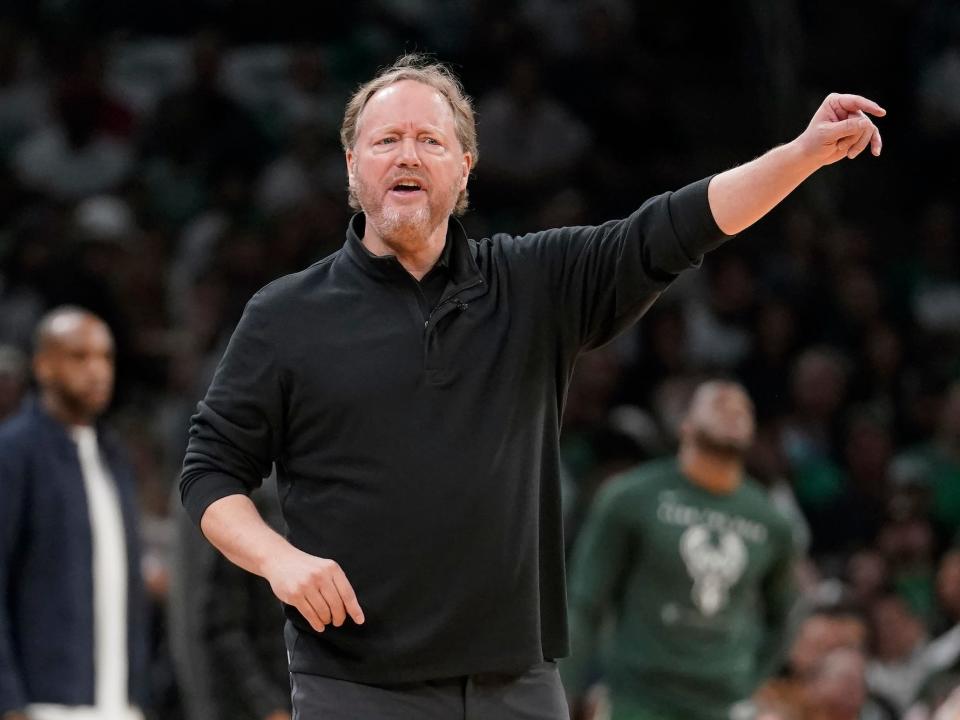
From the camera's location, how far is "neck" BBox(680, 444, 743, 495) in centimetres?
688

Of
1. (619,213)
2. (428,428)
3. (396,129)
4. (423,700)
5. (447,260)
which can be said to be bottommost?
(423,700)

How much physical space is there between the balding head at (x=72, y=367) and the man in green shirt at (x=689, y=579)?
1.96 metres

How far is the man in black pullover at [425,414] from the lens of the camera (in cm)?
334

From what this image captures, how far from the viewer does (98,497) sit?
579 cm

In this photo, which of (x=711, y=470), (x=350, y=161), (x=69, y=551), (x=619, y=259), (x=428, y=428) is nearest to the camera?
(x=428, y=428)

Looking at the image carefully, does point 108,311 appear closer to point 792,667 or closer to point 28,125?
point 28,125

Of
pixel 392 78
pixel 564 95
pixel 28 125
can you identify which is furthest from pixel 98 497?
pixel 564 95

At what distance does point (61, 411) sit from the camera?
5.80 m

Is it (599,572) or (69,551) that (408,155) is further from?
(599,572)

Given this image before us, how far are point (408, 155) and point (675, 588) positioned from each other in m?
3.47

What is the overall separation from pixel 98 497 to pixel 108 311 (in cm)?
369

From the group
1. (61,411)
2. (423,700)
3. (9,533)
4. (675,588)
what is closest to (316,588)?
(423,700)

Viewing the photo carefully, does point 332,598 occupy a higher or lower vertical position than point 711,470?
higher

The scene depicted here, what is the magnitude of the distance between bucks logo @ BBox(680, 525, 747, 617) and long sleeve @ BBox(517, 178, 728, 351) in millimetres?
3132
